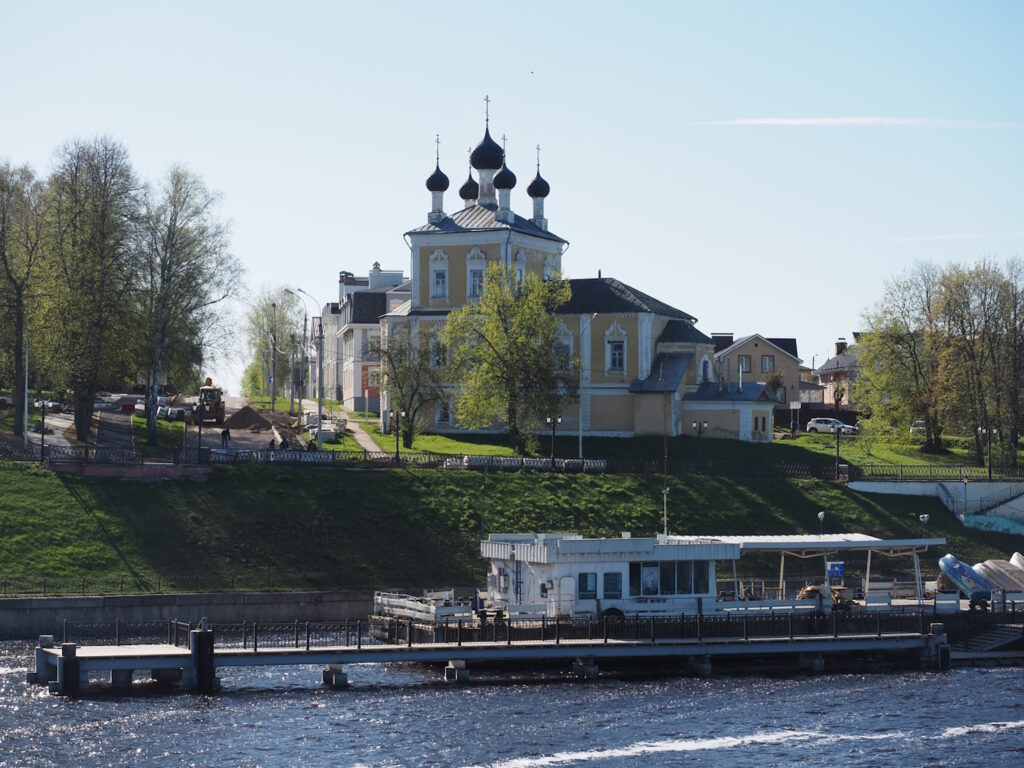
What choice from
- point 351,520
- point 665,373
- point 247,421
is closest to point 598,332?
point 665,373

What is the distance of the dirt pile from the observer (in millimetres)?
99350

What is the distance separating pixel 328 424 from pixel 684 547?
49047 mm

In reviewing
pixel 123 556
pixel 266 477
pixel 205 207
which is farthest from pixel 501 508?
pixel 205 207

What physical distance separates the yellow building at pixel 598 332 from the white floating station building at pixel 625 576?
129ft

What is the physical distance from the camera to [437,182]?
335 feet

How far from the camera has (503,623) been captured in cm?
5216

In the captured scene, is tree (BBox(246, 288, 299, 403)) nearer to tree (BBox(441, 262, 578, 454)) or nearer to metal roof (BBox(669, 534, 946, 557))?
tree (BBox(441, 262, 578, 454))

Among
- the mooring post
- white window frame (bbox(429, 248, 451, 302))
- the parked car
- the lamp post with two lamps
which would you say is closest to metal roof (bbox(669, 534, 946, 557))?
the mooring post

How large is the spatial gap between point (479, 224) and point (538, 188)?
6272 millimetres

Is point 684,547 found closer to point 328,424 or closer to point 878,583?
point 878,583

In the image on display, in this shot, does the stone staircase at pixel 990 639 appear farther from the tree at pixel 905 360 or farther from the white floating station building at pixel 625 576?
the tree at pixel 905 360

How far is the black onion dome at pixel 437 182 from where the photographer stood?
10212cm

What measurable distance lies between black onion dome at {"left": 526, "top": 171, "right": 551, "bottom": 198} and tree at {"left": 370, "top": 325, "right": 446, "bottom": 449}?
13088mm

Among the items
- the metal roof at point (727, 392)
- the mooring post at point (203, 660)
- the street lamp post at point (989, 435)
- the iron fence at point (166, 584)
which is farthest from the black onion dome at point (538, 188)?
the mooring post at point (203, 660)
